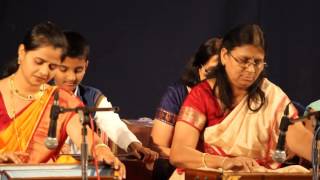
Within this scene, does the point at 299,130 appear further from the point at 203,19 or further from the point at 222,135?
the point at 203,19

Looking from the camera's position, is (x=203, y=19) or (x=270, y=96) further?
(x=203, y=19)

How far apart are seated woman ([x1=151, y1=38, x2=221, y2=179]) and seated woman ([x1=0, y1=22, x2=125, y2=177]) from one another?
760 millimetres

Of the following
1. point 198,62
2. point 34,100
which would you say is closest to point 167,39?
point 198,62

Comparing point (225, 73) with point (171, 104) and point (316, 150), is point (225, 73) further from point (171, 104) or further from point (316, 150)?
Answer: point (316, 150)

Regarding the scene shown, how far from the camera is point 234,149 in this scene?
4402 millimetres

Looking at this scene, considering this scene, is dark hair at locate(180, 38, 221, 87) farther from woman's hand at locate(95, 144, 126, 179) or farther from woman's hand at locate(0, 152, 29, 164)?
woman's hand at locate(0, 152, 29, 164)

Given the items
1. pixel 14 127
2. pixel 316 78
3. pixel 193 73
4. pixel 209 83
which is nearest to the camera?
pixel 14 127

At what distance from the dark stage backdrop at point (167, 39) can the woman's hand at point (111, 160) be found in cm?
280

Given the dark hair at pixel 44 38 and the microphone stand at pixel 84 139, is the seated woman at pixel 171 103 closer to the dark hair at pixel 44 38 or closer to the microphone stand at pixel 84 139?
the dark hair at pixel 44 38

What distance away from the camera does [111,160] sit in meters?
3.70

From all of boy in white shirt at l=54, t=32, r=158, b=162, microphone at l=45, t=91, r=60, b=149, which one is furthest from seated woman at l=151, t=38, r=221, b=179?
microphone at l=45, t=91, r=60, b=149

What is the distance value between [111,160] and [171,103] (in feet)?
5.41

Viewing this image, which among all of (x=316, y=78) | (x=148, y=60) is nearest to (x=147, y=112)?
(x=148, y=60)

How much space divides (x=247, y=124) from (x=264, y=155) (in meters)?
0.18
